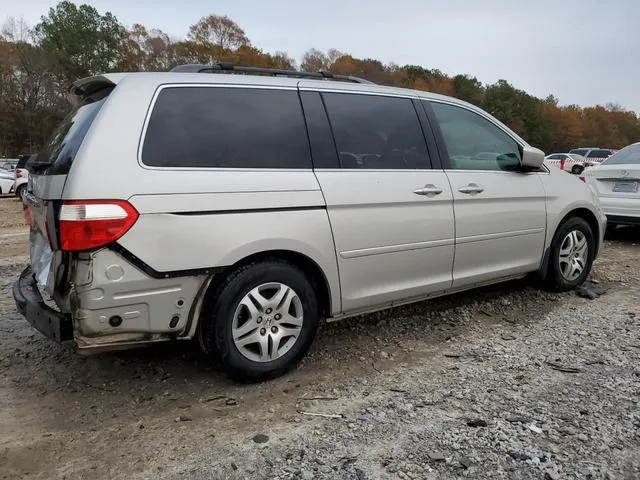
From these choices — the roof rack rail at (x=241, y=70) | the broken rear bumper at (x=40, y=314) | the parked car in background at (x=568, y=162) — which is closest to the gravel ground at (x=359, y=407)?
the broken rear bumper at (x=40, y=314)

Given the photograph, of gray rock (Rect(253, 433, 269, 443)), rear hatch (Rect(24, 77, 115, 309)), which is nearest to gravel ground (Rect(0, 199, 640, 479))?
gray rock (Rect(253, 433, 269, 443))

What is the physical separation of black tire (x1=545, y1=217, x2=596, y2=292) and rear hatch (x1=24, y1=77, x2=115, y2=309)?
382 cm

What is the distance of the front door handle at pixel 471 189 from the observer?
12.7ft

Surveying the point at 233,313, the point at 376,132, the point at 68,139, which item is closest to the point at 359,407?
the point at 233,313

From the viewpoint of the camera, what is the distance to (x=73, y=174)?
2578mm

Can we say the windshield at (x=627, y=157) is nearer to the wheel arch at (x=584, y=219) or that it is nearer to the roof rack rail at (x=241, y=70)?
the wheel arch at (x=584, y=219)

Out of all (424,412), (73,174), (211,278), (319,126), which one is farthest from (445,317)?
(73,174)

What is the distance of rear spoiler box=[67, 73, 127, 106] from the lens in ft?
9.66

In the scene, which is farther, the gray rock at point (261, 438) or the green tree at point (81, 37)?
the green tree at point (81, 37)

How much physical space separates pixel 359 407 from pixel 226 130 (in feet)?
5.62

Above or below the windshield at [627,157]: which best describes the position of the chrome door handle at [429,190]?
below

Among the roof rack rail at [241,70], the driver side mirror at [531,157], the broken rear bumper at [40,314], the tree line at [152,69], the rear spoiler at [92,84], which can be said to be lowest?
the broken rear bumper at [40,314]

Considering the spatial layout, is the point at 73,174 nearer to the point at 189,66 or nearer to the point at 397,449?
the point at 189,66

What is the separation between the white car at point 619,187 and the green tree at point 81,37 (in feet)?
180
